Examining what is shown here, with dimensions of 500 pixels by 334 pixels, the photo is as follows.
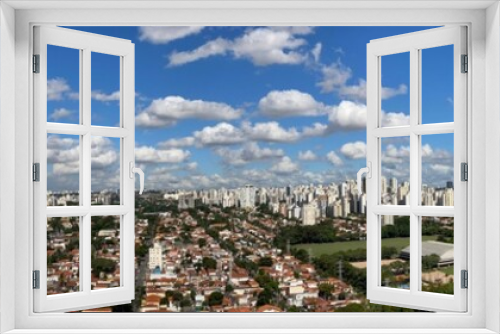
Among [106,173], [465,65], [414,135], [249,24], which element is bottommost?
[106,173]

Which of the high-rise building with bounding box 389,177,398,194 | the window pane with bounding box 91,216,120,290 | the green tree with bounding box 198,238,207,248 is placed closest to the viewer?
the high-rise building with bounding box 389,177,398,194

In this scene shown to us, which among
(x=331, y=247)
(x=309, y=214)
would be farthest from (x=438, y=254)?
(x=309, y=214)

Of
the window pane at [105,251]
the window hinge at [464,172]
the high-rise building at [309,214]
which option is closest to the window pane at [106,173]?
the window pane at [105,251]

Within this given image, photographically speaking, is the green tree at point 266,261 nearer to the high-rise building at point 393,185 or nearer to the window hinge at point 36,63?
the high-rise building at point 393,185

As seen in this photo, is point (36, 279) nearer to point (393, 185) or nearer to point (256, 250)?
point (393, 185)

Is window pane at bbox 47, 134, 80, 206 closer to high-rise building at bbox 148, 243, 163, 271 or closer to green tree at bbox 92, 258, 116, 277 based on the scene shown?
green tree at bbox 92, 258, 116, 277

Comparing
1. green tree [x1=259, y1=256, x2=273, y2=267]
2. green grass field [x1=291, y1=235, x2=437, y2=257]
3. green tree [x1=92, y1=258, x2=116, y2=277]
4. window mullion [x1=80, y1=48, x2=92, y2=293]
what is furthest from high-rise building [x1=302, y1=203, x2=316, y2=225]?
window mullion [x1=80, y1=48, x2=92, y2=293]
